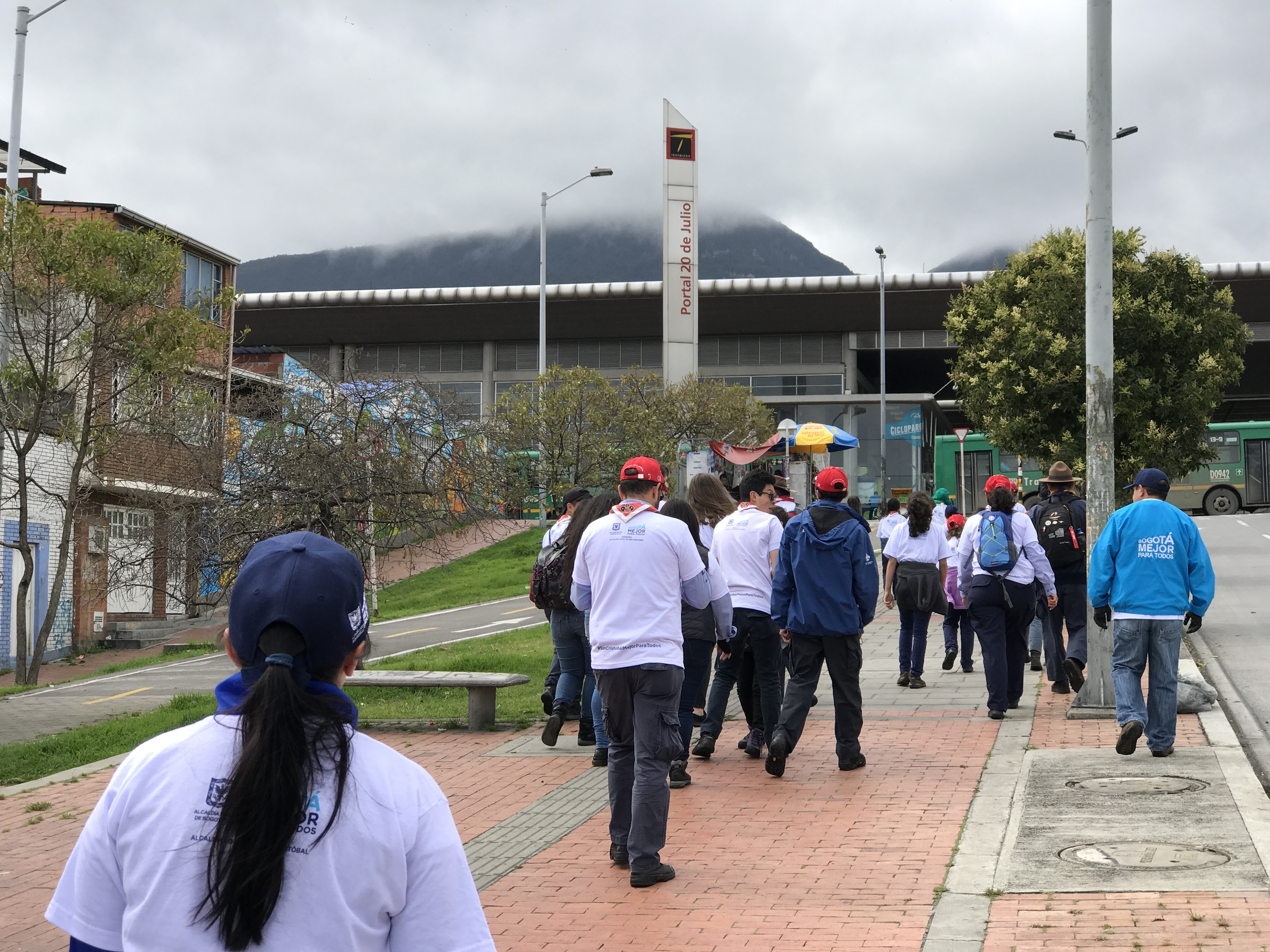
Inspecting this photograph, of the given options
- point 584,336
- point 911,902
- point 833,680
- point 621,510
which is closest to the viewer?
point 911,902

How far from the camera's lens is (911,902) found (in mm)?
5484

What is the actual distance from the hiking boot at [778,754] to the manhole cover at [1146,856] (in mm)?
2234

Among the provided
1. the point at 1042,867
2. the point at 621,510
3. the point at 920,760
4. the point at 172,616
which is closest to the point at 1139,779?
the point at 920,760

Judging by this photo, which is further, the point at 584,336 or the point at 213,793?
the point at 584,336

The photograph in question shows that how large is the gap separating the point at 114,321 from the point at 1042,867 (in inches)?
672

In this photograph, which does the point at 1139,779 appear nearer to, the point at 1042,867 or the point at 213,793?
the point at 1042,867

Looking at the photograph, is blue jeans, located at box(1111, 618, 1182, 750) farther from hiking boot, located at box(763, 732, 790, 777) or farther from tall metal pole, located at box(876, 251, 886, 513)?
tall metal pole, located at box(876, 251, 886, 513)

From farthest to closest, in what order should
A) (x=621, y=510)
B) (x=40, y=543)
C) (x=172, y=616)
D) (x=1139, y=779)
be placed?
(x=172, y=616) → (x=40, y=543) → (x=1139, y=779) → (x=621, y=510)

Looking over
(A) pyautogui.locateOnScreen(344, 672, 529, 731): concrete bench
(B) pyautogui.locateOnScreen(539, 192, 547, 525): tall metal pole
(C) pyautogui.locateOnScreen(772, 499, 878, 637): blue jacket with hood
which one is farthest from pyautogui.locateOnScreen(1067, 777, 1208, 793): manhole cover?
(B) pyautogui.locateOnScreen(539, 192, 547, 525): tall metal pole

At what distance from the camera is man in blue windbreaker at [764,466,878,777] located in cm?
812

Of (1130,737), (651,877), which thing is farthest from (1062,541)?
(651,877)

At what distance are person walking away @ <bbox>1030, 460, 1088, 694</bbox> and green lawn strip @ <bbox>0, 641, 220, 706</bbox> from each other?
10.8m

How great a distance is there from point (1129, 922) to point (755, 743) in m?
4.11

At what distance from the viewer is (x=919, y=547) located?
12227 mm
